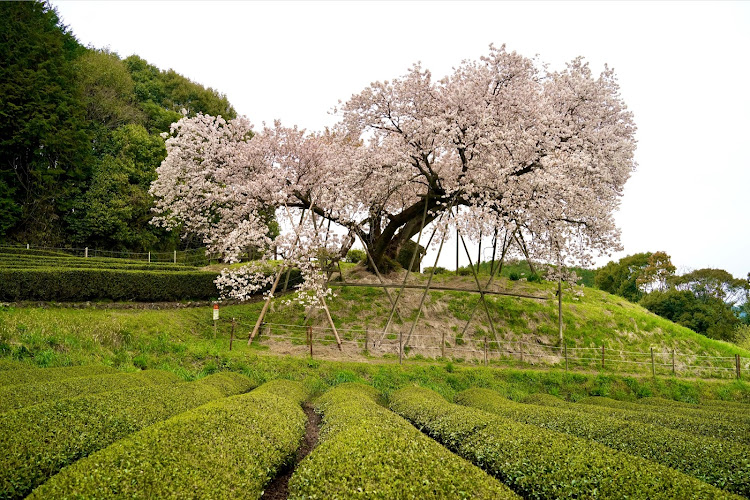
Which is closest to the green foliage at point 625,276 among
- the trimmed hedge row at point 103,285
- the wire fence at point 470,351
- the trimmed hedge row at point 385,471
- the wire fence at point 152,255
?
the wire fence at point 470,351

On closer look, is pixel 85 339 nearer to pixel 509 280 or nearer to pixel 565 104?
pixel 565 104

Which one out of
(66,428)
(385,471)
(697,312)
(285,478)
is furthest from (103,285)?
(697,312)

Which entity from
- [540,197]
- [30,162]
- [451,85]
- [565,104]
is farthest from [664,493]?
[30,162]

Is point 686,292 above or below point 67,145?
below

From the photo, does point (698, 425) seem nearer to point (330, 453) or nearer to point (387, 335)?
point (330, 453)

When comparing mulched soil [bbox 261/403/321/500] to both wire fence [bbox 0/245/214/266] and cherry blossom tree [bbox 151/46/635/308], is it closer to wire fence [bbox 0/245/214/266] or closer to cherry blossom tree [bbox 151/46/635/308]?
cherry blossom tree [bbox 151/46/635/308]

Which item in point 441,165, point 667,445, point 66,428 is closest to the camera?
point 66,428

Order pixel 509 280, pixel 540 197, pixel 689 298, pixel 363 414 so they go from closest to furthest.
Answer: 1. pixel 363 414
2. pixel 540 197
3. pixel 509 280
4. pixel 689 298

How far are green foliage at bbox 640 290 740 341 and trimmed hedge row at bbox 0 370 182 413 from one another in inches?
1655

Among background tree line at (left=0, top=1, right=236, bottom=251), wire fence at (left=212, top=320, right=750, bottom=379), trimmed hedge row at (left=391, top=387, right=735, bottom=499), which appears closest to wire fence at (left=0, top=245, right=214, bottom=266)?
background tree line at (left=0, top=1, right=236, bottom=251)

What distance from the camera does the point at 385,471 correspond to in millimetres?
Result: 4633

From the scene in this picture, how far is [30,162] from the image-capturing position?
30.9 metres

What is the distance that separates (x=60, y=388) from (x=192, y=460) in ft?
14.6

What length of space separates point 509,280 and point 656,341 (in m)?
8.44
